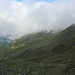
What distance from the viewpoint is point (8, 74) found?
6088 inches

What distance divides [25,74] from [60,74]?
35.1m

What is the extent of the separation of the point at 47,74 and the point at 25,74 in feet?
69.7

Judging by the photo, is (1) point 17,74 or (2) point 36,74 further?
(1) point 17,74

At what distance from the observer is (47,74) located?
123 m

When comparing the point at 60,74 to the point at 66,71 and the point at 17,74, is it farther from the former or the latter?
the point at 17,74

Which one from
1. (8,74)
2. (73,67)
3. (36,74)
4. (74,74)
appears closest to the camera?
(74,74)

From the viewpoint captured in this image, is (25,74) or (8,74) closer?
(25,74)

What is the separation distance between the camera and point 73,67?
109m

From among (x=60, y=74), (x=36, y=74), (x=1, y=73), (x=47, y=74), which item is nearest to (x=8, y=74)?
(x=1, y=73)

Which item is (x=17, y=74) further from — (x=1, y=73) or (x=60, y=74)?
(x=60, y=74)

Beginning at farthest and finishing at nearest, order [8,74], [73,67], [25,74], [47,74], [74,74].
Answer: [8,74], [25,74], [47,74], [73,67], [74,74]

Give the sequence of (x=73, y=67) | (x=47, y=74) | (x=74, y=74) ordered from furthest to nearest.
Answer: (x=47, y=74)
(x=73, y=67)
(x=74, y=74)

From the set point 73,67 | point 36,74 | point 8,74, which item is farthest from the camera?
point 8,74

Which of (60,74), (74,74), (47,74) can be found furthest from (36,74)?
(74,74)
